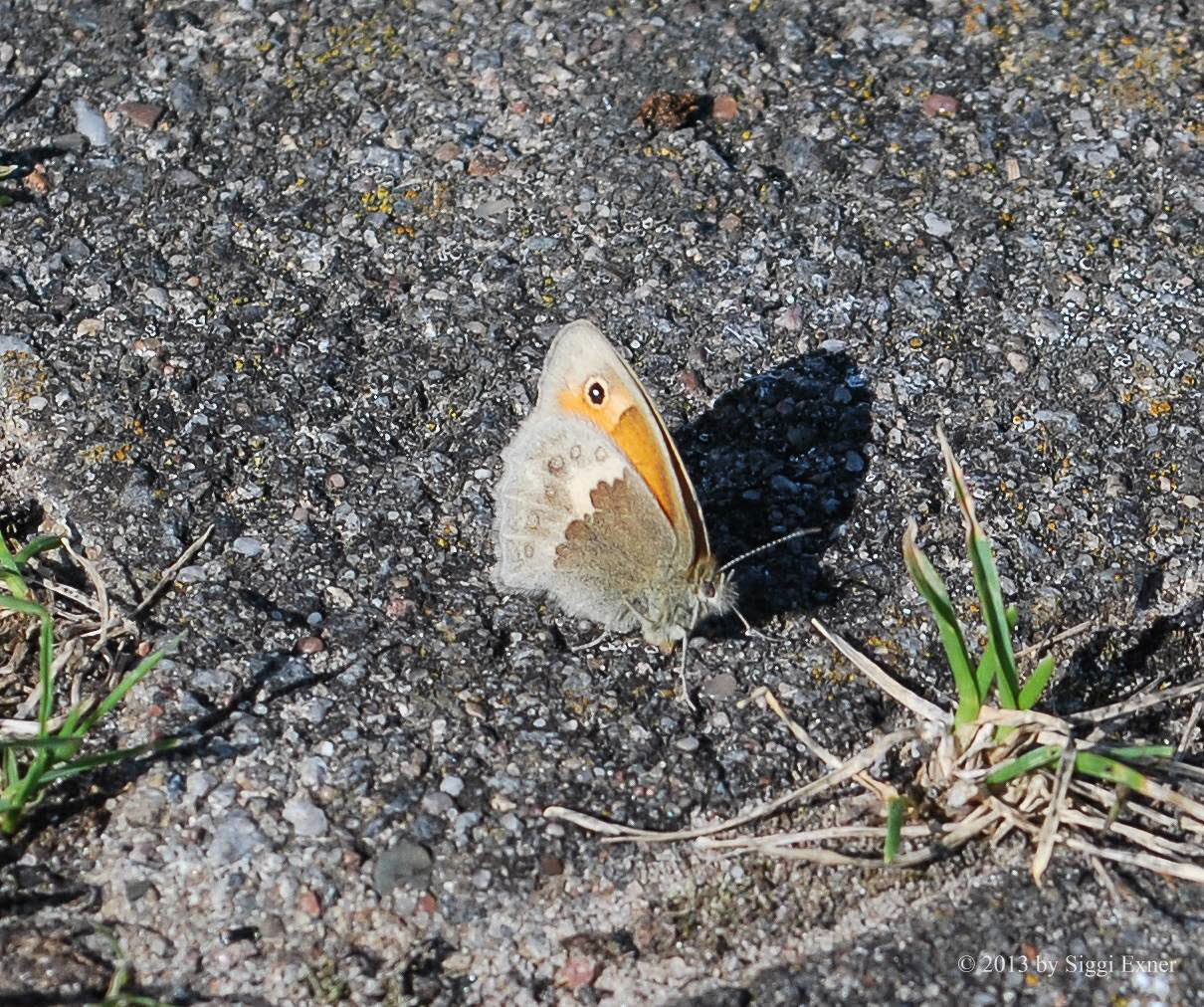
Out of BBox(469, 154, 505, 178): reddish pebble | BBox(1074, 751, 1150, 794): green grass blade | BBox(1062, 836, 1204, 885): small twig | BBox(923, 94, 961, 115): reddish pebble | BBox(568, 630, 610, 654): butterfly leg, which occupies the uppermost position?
BBox(469, 154, 505, 178): reddish pebble

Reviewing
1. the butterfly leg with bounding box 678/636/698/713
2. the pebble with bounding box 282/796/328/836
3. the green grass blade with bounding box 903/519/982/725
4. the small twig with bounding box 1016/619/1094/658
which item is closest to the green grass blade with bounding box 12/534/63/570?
the pebble with bounding box 282/796/328/836

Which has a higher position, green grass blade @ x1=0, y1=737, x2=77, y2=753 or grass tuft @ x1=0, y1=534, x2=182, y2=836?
green grass blade @ x1=0, y1=737, x2=77, y2=753

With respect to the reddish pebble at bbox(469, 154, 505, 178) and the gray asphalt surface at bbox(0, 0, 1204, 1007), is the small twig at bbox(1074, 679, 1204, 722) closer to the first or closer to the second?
the gray asphalt surface at bbox(0, 0, 1204, 1007)

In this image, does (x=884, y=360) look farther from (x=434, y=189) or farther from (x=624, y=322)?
(x=434, y=189)

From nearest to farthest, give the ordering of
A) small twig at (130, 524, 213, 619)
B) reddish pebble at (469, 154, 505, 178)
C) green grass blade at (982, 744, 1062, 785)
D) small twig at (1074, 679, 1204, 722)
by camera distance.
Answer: green grass blade at (982, 744, 1062, 785) → small twig at (1074, 679, 1204, 722) → small twig at (130, 524, 213, 619) → reddish pebble at (469, 154, 505, 178)

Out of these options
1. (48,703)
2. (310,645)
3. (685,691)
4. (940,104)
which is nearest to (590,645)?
(685,691)

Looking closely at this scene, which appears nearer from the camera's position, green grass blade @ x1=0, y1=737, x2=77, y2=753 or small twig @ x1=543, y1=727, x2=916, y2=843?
green grass blade @ x1=0, y1=737, x2=77, y2=753

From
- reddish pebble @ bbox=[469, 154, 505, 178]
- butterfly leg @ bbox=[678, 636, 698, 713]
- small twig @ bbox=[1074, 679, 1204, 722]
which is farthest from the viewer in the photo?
reddish pebble @ bbox=[469, 154, 505, 178]

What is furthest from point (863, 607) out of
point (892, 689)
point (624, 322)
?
point (624, 322)
